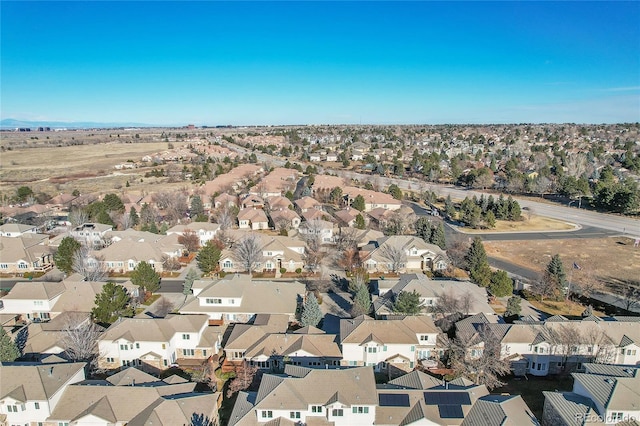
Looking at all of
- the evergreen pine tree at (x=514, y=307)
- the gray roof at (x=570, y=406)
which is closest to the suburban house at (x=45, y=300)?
the gray roof at (x=570, y=406)

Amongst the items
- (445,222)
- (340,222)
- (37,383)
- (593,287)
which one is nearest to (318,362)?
(37,383)

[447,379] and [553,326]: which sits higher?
[553,326]

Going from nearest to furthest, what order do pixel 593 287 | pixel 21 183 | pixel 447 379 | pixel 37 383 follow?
1. pixel 37 383
2. pixel 447 379
3. pixel 593 287
4. pixel 21 183

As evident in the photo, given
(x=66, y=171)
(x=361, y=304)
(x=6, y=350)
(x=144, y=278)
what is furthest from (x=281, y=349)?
(x=66, y=171)

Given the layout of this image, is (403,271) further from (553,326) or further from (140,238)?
(140,238)

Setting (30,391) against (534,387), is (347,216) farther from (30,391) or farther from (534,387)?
(30,391)

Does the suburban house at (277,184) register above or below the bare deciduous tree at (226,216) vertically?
above

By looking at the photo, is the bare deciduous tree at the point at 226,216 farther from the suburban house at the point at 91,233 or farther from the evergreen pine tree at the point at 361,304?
the evergreen pine tree at the point at 361,304
